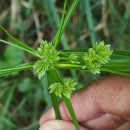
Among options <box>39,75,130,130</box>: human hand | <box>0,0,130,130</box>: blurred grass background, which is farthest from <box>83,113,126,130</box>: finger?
<box>0,0,130,130</box>: blurred grass background

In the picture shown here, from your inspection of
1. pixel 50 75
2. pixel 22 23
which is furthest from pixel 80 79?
pixel 50 75

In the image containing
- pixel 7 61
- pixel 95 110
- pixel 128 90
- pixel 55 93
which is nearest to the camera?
pixel 55 93

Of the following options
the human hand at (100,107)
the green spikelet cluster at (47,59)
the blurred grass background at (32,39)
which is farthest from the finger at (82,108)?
the green spikelet cluster at (47,59)

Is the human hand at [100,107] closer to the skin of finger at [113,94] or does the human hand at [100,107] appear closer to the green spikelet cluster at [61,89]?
the skin of finger at [113,94]

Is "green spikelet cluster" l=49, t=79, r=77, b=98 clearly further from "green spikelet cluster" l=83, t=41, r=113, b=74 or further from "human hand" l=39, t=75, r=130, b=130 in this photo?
"human hand" l=39, t=75, r=130, b=130

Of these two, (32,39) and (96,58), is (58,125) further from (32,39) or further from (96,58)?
(32,39)

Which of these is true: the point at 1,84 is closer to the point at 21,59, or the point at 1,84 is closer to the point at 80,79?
the point at 21,59
